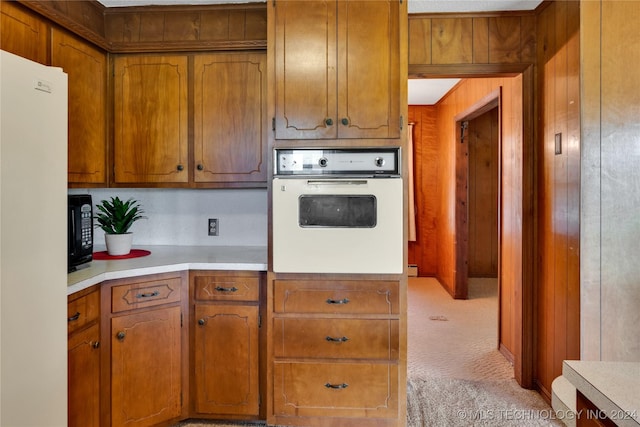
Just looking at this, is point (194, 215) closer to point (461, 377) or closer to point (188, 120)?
point (188, 120)

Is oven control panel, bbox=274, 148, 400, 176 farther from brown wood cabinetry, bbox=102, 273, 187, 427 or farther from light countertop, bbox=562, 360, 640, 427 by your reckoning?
light countertop, bbox=562, 360, 640, 427

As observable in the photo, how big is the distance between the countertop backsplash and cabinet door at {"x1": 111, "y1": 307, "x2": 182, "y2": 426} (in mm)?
745

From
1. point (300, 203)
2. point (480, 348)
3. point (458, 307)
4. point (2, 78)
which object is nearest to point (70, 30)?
point (2, 78)

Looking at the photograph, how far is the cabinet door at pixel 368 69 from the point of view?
2.03 meters

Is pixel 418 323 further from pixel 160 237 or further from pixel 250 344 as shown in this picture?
pixel 160 237

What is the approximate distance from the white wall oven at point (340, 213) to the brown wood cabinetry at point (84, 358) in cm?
88

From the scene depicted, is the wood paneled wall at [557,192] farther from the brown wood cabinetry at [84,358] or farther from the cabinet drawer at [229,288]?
the brown wood cabinetry at [84,358]

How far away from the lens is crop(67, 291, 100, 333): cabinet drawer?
5.58ft

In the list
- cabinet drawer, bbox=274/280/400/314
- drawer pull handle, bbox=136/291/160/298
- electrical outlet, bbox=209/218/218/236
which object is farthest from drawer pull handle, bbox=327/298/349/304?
electrical outlet, bbox=209/218/218/236

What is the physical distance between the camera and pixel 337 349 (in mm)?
2076

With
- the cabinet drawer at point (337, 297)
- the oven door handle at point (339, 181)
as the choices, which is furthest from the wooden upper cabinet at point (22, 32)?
the cabinet drawer at point (337, 297)

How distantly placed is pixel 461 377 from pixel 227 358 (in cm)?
165

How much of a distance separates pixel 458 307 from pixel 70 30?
166 inches

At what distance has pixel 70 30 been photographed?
2.11m
